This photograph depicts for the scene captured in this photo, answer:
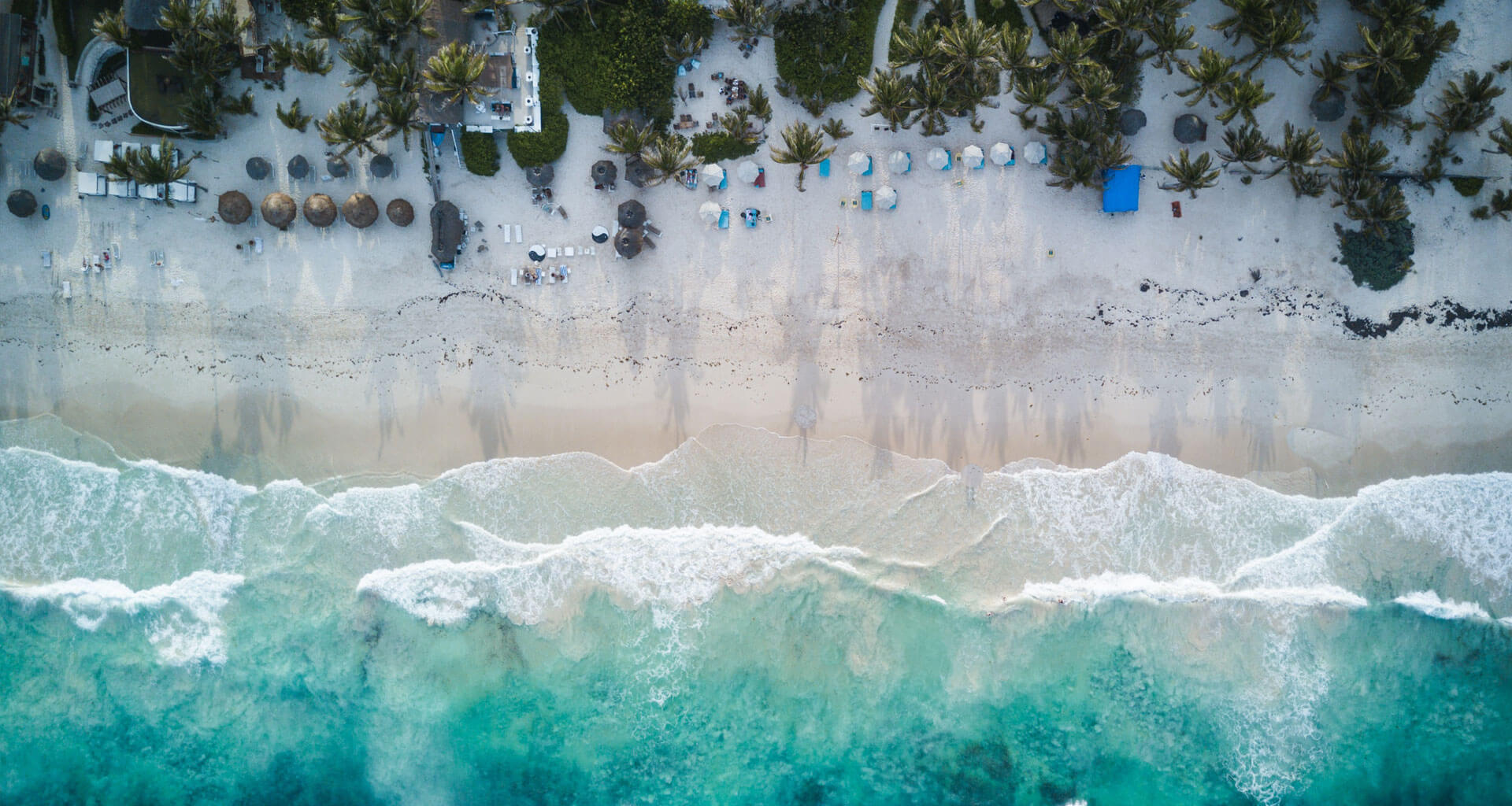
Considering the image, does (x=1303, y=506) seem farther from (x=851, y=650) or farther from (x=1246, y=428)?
(x=851, y=650)

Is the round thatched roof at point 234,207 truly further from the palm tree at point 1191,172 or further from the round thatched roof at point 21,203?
the palm tree at point 1191,172

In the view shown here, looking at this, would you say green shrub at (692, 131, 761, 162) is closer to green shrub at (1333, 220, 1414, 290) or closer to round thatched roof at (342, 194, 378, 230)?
round thatched roof at (342, 194, 378, 230)

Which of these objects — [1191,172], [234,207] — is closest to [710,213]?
[1191,172]

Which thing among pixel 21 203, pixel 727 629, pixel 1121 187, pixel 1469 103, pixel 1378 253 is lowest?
pixel 727 629

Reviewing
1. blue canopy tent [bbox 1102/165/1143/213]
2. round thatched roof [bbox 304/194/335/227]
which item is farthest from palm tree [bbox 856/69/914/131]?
round thatched roof [bbox 304/194/335/227]

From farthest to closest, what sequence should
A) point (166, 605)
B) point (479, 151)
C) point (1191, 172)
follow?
point (166, 605) < point (479, 151) < point (1191, 172)

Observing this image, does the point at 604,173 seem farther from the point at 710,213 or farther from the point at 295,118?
the point at 295,118

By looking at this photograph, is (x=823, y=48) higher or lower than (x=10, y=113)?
higher
